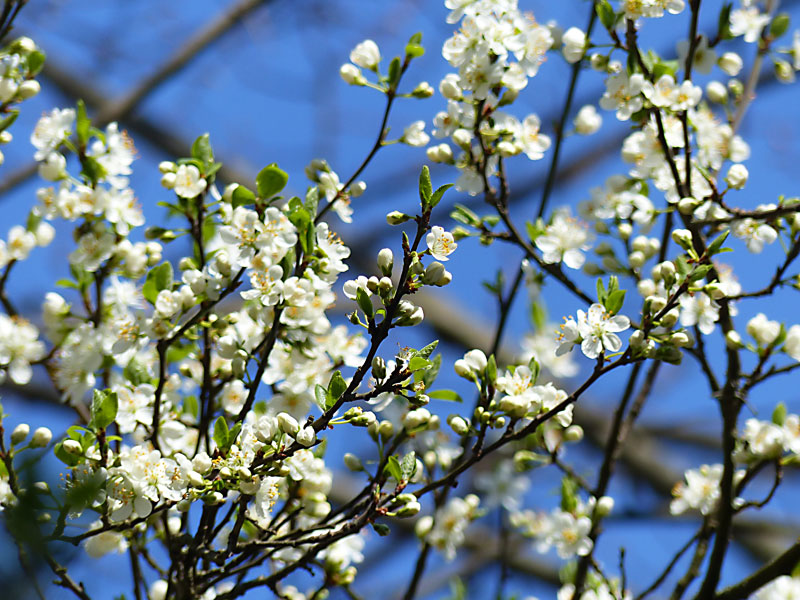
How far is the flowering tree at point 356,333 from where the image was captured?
1.26 m

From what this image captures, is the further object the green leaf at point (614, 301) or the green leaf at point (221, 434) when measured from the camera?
the green leaf at point (614, 301)

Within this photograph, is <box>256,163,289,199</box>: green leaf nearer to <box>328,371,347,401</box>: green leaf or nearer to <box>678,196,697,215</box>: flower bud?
<box>328,371,347,401</box>: green leaf

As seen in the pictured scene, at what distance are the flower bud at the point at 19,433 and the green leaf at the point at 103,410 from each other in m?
0.21

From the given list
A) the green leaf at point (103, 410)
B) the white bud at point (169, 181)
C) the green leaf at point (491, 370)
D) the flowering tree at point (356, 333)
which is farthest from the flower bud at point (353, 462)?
the white bud at point (169, 181)

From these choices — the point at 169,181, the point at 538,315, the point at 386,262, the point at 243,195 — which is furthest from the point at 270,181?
the point at 538,315

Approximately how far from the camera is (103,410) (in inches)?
50.4

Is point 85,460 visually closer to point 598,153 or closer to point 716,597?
point 716,597

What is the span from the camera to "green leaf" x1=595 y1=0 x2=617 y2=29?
1.67 meters

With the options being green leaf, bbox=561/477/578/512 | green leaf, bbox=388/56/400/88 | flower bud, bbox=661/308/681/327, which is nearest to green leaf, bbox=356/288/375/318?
flower bud, bbox=661/308/681/327

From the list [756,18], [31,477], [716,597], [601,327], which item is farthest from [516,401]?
[756,18]

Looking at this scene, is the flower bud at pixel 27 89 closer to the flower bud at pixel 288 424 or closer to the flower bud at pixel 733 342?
the flower bud at pixel 288 424

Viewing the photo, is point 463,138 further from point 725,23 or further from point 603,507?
point 603,507

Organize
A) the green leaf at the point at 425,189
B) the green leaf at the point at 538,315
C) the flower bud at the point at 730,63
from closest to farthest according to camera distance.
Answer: the green leaf at the point at 425,189 < the flower bud at the point at 730,63 < the green leaf at the point at 538,315

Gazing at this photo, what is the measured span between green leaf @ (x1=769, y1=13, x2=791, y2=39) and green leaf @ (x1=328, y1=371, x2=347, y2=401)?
4.79 ft
